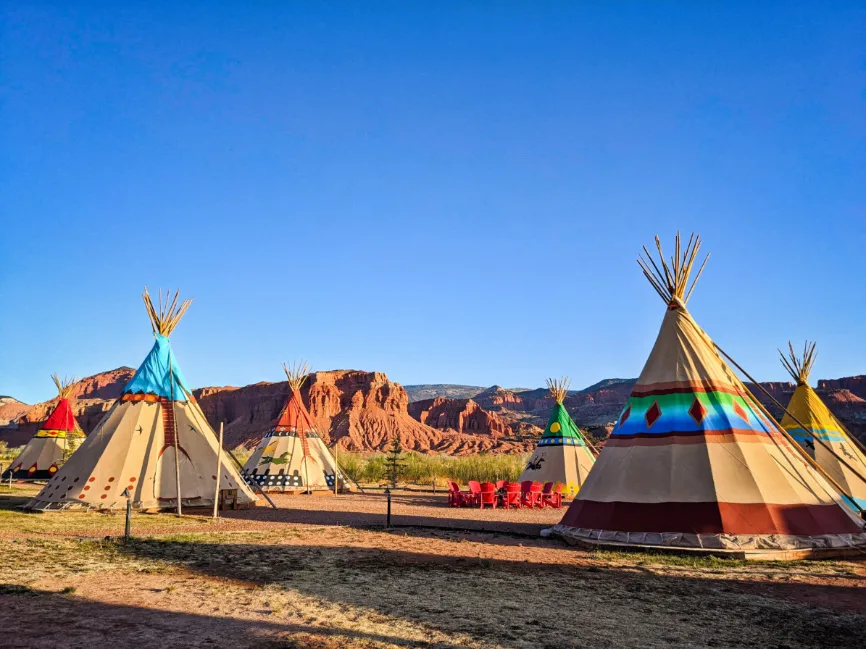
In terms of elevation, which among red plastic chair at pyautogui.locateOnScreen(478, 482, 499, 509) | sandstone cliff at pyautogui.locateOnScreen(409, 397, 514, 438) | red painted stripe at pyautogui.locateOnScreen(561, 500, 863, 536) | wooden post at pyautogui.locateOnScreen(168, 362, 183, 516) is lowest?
red plastic chair at pyautogui.locateOnScreen(478, 482, 499, 509)

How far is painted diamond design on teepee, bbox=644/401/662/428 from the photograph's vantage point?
33.5ft

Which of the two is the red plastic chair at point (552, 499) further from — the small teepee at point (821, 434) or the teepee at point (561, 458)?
the small teepee at point (821, 434)

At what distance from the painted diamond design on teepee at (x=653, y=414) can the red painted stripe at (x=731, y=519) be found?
147 cm

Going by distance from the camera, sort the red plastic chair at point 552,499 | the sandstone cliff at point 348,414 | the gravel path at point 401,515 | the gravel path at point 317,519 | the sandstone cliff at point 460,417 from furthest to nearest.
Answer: the sandstone cliff at point 460,417
the sandstone cliff at point 348,414
the red plastic chair at point 552,499
the gravel path at point 401,515
the gravel path at point 317,519

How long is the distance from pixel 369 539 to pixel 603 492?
156 inches

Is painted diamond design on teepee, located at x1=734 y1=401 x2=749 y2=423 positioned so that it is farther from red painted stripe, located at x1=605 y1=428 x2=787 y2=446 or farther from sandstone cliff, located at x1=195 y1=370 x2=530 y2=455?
sandstone cliff, located at x1=195 y1=370 x2=530 y2=455

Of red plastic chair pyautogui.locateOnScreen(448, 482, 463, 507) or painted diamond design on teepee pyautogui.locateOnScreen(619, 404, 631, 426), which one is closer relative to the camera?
painted diamond design on teepee pyautogui.locateOnScreen(619, 404, 631, 426)

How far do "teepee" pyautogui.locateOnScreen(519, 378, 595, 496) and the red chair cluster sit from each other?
87.1 inches

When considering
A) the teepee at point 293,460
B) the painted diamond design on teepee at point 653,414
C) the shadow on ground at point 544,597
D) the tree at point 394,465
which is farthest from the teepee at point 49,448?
the painted diamond design on teepee at point 653,414

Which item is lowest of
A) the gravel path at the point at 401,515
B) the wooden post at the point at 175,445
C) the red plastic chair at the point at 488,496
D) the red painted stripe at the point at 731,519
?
the gravel path at the point at 401,515

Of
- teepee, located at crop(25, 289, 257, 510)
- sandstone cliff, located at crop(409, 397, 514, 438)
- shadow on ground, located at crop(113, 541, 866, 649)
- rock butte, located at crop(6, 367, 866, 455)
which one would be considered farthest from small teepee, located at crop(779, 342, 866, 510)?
sandstone cliff, located at crop(409, 397, 514, 438)

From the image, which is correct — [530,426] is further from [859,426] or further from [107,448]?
[107,448]

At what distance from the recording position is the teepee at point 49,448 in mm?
27672

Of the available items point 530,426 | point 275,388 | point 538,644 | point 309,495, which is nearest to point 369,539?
point 538,644
